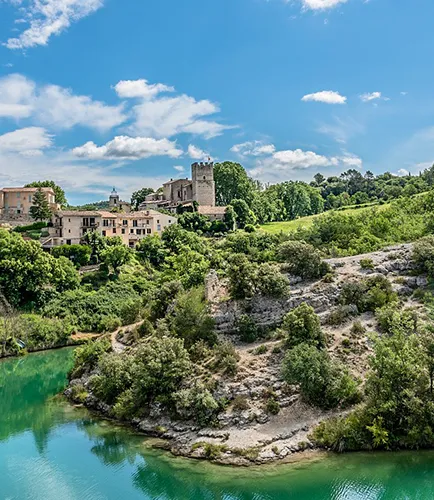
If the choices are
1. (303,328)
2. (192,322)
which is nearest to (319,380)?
(303,328)

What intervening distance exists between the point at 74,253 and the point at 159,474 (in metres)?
45.4

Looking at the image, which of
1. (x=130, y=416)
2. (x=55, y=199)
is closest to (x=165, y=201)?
(x=55, y=199)

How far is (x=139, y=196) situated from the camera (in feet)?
352

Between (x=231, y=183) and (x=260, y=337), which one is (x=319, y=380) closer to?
(x=260, y=337)

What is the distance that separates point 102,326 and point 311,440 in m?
32.0

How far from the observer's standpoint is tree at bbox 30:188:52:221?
241ft

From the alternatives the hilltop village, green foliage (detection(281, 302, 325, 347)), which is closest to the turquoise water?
the hilltop village

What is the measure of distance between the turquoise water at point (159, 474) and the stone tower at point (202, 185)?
63.5 m

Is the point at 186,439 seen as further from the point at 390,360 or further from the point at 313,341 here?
the point at 390,360

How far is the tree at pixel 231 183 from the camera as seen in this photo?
92.7 meters

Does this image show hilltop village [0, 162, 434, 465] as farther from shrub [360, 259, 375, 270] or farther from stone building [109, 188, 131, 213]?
stone building [109, 188, 131, 213]

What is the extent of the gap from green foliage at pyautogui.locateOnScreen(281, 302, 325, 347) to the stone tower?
60.6 m

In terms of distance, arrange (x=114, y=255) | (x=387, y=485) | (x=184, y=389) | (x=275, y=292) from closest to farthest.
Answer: (x=387, y=485) → (x=184, y=389) → (x=275, y=292) → (x=114, y=255)

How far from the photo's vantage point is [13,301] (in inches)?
2082
